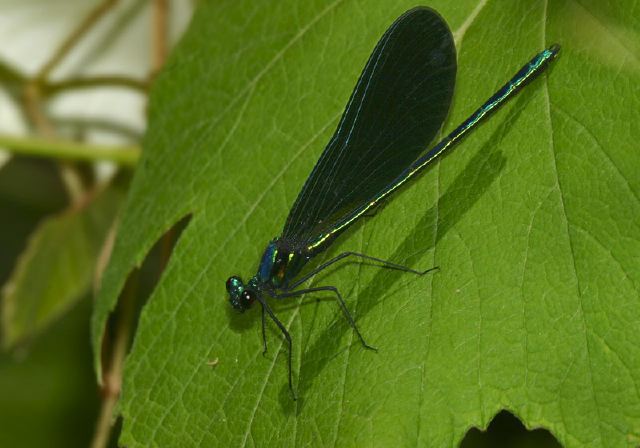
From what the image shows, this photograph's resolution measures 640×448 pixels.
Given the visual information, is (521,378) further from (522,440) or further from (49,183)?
(49,183)

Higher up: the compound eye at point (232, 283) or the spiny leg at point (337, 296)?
the compound eye at point (232, 283)

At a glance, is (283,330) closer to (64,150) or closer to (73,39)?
(64,150)

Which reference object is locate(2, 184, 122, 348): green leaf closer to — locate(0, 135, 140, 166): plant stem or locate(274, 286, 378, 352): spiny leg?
locate(0, 135, 140, 166): plant stem

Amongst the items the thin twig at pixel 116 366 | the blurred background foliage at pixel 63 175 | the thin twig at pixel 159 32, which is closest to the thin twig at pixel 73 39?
the blurred background foliage at pixel 63 175

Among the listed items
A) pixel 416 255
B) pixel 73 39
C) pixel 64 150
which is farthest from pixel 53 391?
pixel 416 255

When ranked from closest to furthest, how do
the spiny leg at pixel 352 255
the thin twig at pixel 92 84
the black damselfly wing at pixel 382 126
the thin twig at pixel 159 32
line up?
the spiny leg at pixel 352 255 → the black damselfly wing at pixel 382 126 → the thin twig at pixel 92 84 → the thin twig at pixel 159 32

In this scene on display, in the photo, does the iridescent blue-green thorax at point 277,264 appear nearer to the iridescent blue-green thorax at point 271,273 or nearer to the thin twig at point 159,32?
the iridescent blue-green thorax at point 271,273

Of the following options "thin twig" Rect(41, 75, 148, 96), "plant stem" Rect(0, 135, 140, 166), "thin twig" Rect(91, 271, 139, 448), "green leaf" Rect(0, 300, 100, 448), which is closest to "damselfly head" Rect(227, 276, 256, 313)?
"thin twig" Rect(91, 271, 139, 448)
